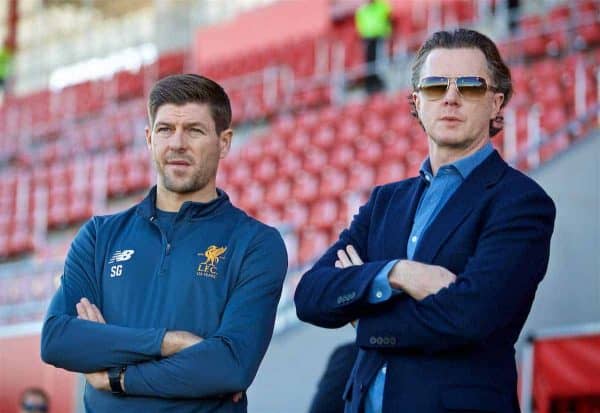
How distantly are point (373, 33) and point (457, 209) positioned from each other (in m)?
9.85

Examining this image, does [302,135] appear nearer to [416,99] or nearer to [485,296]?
[416,99]

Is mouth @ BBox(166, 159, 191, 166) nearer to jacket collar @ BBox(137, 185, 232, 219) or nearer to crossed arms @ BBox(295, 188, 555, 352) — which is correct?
jacket collar @ BBox(137, 185, 232, 219)

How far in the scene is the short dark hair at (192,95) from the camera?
2934mm

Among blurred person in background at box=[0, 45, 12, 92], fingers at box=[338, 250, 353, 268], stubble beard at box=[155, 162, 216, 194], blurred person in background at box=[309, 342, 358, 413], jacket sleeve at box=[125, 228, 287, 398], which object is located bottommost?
blurred person in background at box=[309, 342, 358, 413]

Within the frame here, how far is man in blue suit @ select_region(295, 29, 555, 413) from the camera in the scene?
252 cm

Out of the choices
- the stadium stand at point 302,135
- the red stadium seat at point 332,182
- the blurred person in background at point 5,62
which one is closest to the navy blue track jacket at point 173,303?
the stadium stand at point 302,135

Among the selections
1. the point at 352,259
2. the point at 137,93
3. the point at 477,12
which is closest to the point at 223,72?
the point at 137,93

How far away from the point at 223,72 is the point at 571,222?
9.92 m

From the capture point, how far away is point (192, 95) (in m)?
2.93

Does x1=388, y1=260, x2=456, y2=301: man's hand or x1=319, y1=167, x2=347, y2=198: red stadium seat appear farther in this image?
x1=319, y1=167, x2=347, y2=198: red stadium seat

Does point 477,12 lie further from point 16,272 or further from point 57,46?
point 57,46

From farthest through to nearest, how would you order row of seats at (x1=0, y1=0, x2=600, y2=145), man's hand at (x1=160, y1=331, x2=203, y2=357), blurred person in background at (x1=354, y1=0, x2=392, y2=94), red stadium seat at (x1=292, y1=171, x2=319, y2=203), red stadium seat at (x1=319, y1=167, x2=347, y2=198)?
blurred person in background at (x1=354, y1=0, x2=392, y2=94), row of seats at (x1=0, y1=0, x2=600, y2=145), red stadium seat at (x1=292, y1=171, x2=319, y2=203), red stadium seat at (x1=319, y1=167, x2=347, y2=198), man's hand at (x1=160, y1=331, x2=203, y2=357)

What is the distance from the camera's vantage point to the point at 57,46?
2175cm

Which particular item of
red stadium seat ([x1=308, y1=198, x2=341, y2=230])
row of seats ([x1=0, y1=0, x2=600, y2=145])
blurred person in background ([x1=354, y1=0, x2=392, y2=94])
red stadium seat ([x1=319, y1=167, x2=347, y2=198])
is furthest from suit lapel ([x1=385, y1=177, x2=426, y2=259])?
blurred person in background ([x1=354, y1=0, x2=392, y2=94])
